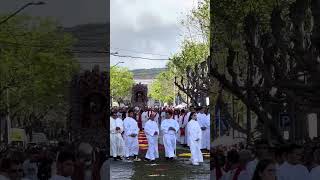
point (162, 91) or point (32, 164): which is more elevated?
point (162, 91)

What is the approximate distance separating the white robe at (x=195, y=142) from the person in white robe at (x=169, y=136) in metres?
0.92

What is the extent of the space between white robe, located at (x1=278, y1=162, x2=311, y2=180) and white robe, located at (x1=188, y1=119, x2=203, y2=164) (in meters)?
7.61

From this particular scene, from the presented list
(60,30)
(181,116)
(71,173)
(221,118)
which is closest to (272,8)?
(221,118)

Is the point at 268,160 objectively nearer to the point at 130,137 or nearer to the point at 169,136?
the point at 169,136

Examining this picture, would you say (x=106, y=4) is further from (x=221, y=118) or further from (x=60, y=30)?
(x=221, y=118)

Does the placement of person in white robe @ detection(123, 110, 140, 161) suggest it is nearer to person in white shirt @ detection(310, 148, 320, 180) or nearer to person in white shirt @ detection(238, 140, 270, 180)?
person in white shirt @ detection(238, 140, 270, 180)

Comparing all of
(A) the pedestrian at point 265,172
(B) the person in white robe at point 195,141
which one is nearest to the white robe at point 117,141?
(B) the person in white robe at point 195,141

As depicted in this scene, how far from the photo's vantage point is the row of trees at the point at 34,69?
6.09 meters

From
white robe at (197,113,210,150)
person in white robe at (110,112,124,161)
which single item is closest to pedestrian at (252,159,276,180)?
white robe at (197,113,210,150)

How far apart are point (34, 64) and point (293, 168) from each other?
8.78 ft

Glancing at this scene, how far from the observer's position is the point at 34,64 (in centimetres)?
618

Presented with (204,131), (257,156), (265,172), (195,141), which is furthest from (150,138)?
(265,172)

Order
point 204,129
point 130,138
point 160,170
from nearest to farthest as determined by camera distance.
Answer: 1. point 160,170
2. point 204,129
3. point 130,138

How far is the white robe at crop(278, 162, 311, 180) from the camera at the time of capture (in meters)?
6.11
